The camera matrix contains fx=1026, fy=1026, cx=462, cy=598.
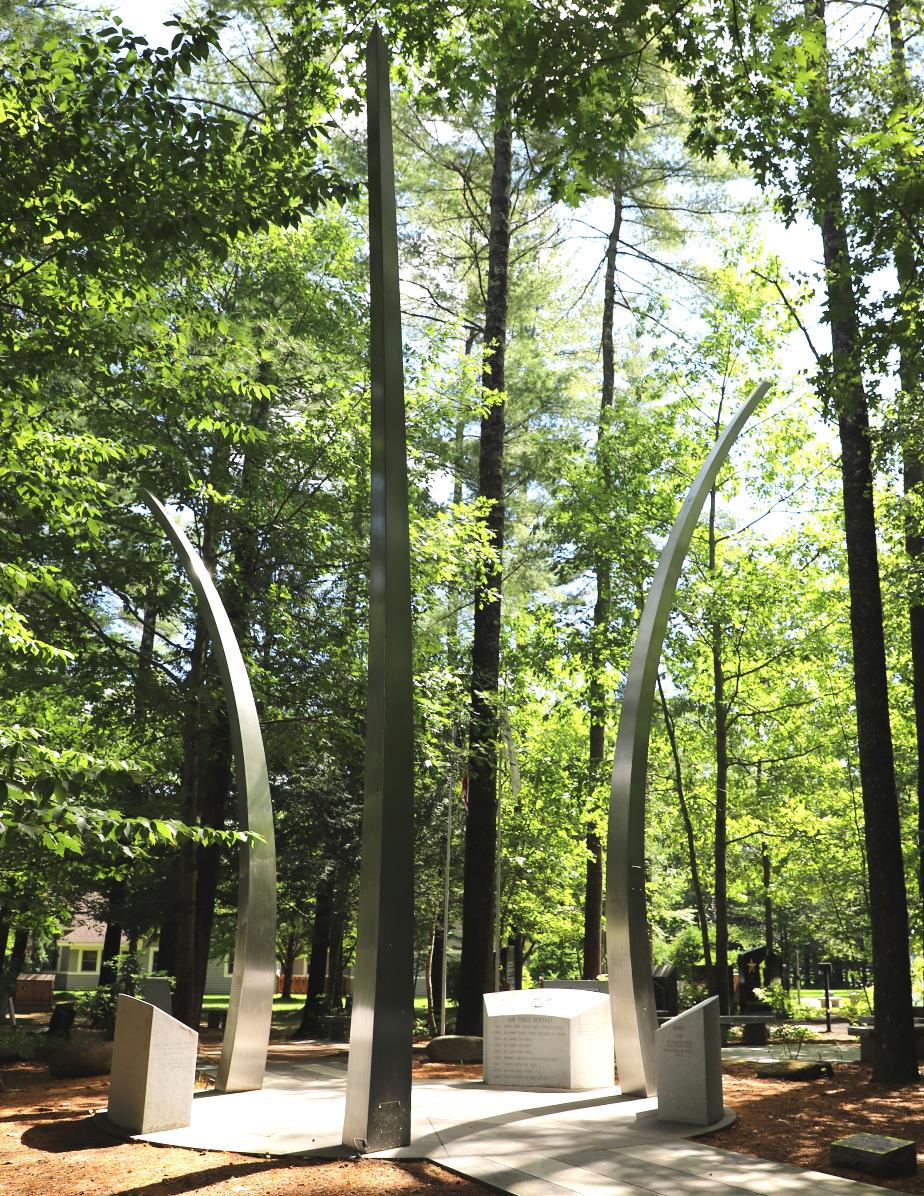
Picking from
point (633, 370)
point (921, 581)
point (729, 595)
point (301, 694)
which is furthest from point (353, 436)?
point (633, 370)

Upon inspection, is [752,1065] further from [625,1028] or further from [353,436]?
[353,436]

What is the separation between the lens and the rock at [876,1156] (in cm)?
616

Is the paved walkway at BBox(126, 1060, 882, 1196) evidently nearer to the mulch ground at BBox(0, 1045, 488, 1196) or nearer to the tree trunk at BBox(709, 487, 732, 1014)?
the mulch ground at BBox(0, 1045, 488, 1196)

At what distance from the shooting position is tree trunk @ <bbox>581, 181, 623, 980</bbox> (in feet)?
59.5

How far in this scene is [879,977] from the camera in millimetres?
11000

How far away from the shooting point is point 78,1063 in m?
11.3

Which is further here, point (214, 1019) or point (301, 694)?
point (214, 1019)

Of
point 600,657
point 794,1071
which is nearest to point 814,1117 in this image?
point 794,1071

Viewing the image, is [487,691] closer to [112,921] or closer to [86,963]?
[112,921]

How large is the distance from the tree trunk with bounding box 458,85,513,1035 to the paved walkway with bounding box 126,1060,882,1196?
4.97 metres

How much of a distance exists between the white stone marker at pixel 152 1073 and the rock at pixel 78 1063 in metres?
3.93

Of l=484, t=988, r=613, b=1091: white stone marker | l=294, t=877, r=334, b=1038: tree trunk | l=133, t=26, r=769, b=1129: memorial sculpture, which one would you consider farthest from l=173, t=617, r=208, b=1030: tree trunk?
l=294, t=877, r=334, b=1038: tree trunk

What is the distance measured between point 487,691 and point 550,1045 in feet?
21.0

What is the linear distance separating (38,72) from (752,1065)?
453 inches
